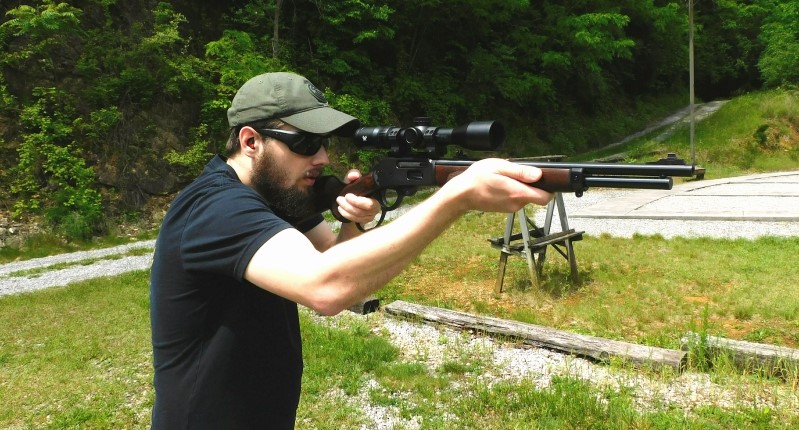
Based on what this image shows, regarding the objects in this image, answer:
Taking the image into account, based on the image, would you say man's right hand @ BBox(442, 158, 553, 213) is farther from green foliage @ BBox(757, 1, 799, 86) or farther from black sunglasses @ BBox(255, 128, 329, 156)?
green foliage @ BBox(757, 1, 799, 86)

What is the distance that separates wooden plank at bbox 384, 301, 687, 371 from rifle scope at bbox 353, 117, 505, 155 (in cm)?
446

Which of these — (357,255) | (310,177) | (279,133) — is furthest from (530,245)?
(357,255)

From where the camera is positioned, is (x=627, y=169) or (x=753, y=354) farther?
(x=753, y=354)

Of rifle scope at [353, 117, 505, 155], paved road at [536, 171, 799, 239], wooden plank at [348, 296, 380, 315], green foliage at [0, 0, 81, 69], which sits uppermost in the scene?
green foliage at [0, 0, 81, 69]

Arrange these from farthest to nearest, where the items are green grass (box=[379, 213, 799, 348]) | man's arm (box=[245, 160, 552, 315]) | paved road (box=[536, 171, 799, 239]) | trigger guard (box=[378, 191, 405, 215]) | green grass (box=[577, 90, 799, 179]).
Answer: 1. green grass (box=[577, 90, 799, 179])
2. paved road (box=[536, 171, 799, 239])
3. green grass (box=[379, 213, 799, 348])
4. trigger guard (box=[378, 191, 405, 215])
5. man's arm (box=[245, 160, 552, 315])

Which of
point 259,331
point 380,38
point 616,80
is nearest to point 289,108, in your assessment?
point 259,331

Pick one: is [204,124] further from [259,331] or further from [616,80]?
[616,80]

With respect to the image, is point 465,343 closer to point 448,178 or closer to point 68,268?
point 448,178

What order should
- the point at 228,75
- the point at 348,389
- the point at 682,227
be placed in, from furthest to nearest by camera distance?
the point at 228,75 → the point at 682,227 → the point at 348,389

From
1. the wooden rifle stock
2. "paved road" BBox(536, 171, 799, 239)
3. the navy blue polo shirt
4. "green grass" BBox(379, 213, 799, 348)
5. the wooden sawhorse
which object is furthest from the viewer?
"paved road" BBox(536, 171, 799, 239)

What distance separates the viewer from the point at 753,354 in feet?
18.9

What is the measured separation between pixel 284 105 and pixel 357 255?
27.3 inches

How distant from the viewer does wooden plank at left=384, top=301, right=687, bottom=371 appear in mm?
5859

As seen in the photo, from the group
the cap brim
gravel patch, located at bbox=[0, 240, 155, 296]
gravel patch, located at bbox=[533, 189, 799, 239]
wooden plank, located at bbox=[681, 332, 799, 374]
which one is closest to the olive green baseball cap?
the cap brim
